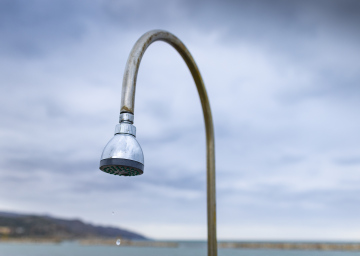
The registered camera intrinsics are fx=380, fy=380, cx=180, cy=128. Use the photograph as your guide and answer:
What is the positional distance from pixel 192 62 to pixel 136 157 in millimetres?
1211

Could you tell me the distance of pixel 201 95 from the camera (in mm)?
3189

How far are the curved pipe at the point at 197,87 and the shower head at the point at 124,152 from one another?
0.09m

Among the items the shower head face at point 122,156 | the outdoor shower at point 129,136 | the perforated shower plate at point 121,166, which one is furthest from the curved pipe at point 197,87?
the perforated shower plate at point 121,166

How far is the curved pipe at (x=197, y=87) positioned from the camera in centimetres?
223

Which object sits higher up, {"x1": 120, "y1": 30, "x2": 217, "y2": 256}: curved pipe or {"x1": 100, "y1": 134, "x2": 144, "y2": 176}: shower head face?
{"x1": 120, "y1": 30, "x2": 217, "y2": 256}: curved pipe

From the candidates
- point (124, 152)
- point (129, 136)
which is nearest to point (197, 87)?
point (129, 136)

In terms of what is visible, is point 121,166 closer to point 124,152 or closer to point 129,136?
point 124,152

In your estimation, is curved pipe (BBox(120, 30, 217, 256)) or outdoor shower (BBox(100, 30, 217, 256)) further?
curved pipe (BBox(120, 30, 217, 256))

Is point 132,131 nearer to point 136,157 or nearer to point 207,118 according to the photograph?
point 136,157

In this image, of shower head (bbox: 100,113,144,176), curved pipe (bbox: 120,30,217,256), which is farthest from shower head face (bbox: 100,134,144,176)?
curved pipe (bbox: 120,30,217,256)

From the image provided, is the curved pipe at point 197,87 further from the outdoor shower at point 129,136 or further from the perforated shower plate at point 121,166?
the perforated shower plate at point 121,166

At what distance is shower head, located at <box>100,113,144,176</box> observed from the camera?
2.07 m

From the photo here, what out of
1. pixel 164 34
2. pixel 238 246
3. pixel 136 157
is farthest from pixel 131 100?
pixel 238 246

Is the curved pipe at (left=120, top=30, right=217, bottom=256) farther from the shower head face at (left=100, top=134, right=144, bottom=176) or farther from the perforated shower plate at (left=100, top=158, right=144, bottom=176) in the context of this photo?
the perforated shower plate at (left=100, top=158, right=144, bottom=176)
